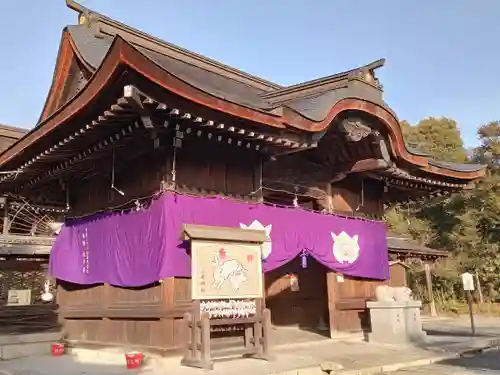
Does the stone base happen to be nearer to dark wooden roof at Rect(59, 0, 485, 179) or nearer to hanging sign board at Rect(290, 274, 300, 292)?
dark wooden roof at Rect(59, 0, 485, 179)

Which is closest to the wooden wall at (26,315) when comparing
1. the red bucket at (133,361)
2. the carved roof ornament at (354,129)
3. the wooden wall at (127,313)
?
the wooden wall at (127,313)

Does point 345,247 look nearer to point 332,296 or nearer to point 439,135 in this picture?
point 332,296

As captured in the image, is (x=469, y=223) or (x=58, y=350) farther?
(x=469, y=223)

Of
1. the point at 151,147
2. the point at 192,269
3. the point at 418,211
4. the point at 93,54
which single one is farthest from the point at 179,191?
the point at 418,211

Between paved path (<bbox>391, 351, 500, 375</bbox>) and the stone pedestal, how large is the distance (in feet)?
4.76

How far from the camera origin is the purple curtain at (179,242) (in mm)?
9016

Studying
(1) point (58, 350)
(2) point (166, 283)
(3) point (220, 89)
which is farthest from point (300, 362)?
(3) point (220, 89)

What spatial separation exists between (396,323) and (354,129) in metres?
4.59

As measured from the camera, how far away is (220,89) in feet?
35.4

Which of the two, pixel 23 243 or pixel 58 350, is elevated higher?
pixel 23 243

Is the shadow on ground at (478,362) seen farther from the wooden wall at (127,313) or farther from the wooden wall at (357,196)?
the wooden wall at (127,313)

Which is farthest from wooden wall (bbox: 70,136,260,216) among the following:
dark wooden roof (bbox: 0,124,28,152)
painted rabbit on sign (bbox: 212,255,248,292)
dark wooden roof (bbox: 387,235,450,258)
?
dark wooden roof (bbox: 387,235,450,258)

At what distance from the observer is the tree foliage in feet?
102

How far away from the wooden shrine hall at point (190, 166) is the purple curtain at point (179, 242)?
0.04 meters
